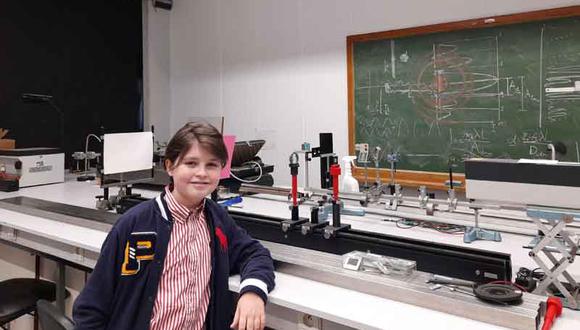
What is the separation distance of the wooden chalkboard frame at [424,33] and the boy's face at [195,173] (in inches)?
85.3

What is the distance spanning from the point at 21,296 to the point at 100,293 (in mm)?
1162

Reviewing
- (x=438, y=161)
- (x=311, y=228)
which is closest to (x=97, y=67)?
(x=438, y=161)

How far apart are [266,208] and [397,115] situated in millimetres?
1824

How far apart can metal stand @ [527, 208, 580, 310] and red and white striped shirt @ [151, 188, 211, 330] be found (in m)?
0.97

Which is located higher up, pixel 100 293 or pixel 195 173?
pixel 195 173

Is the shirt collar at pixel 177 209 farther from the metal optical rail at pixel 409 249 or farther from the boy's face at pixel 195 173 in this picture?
the metal optical rail at pixel 409 249

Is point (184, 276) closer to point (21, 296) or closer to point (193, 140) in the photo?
point (193, 140)

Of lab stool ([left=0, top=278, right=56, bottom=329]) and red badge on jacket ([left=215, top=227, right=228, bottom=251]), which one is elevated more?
red badge on jacket ([left=215, top=227, right=228, bottom=251])

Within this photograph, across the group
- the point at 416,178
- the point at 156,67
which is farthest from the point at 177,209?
the point at 156,67

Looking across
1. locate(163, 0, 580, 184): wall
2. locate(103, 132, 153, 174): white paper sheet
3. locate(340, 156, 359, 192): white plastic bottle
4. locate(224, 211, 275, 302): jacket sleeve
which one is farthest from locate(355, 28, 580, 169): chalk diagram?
locate(224, 211, 275, 302): jacket sleeve

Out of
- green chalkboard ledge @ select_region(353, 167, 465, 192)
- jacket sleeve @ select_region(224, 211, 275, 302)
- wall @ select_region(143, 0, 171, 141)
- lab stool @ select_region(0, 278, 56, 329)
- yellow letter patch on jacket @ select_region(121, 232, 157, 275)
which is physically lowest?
lab stool @ select_region(0, 278, 56, 329)

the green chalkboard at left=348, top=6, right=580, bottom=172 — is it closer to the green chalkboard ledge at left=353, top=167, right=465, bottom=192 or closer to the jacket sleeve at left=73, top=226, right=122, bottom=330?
the green chalkboard ledge at left=353, top=167, right=465, bottom=192

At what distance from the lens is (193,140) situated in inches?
51.7

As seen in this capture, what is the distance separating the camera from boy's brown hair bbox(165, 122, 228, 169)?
1.31m
